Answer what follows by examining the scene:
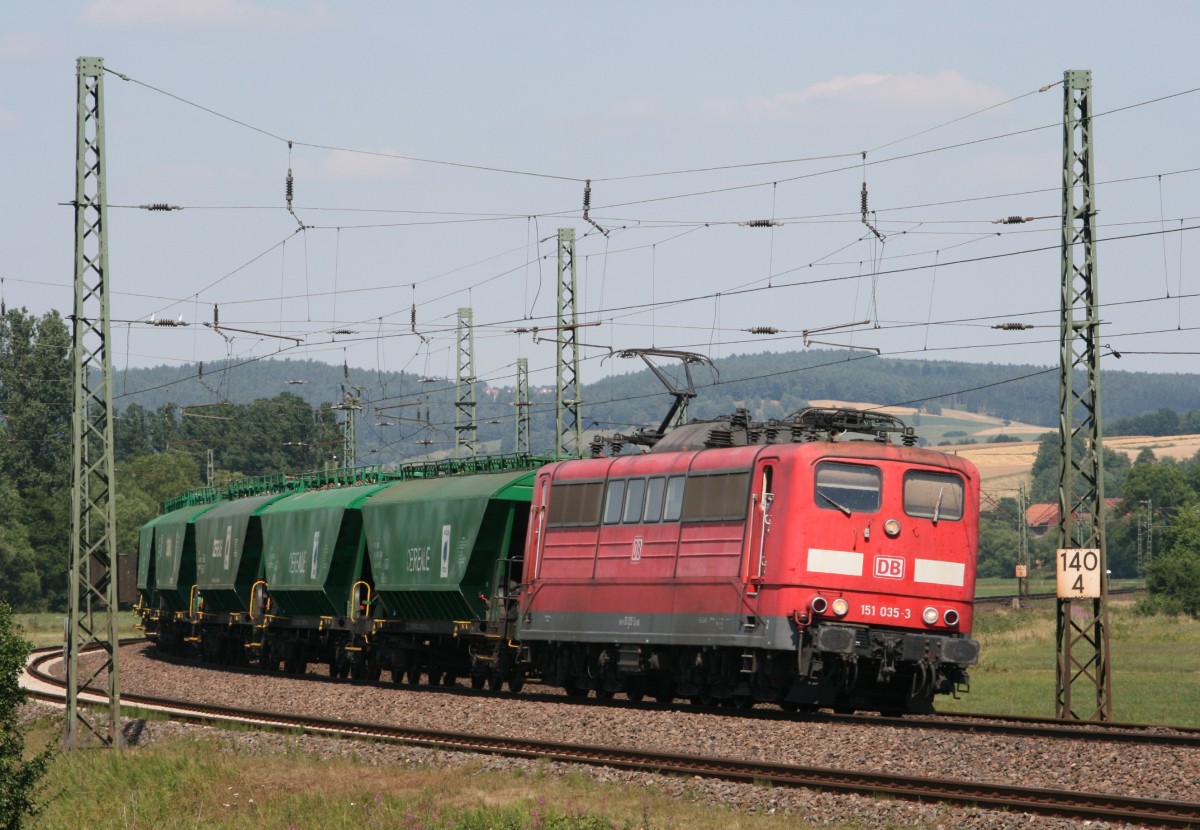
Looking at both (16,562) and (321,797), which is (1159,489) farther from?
(321,797)

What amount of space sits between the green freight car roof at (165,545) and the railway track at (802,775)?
23797mm

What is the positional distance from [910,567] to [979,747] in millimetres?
4816

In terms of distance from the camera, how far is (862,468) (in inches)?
905

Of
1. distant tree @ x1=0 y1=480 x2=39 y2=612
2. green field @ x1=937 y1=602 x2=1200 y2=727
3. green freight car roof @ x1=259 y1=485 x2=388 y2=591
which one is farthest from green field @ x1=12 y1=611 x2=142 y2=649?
green field @ x1=937 y1=602 x2=1200 y2=727

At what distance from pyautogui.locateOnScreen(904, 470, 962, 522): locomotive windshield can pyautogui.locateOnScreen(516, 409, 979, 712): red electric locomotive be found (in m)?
0.02

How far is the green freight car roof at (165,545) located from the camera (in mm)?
50188

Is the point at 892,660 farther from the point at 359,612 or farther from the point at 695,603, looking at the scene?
the point at 359,612

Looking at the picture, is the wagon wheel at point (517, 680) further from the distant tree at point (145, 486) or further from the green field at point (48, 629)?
the distant tree at point (145, 486)

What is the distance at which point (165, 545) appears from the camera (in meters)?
52.5

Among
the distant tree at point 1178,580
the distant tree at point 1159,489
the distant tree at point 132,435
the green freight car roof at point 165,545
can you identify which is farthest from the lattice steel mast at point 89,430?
the distant tree at point 132,435

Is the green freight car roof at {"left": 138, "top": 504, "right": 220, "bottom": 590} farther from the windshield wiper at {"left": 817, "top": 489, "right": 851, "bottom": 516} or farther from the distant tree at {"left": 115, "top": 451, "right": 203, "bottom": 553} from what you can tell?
the distant tree at {"left": 115, "top": 451, "right": 203, "bottom": 553}

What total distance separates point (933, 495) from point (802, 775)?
716 cm

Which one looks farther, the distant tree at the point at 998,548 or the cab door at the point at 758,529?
the distant tree at the point at 998,548

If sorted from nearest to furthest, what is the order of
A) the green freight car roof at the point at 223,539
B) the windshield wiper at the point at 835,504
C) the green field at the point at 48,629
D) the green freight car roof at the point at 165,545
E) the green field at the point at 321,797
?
1. the green field at the point at 321,797
2. the windshield wiper at the point at 835,504
3. the green freight car roof at the point at 223,539
4. the green freight car roof at the point at 165,545
5. the green field at the point at 48,629
